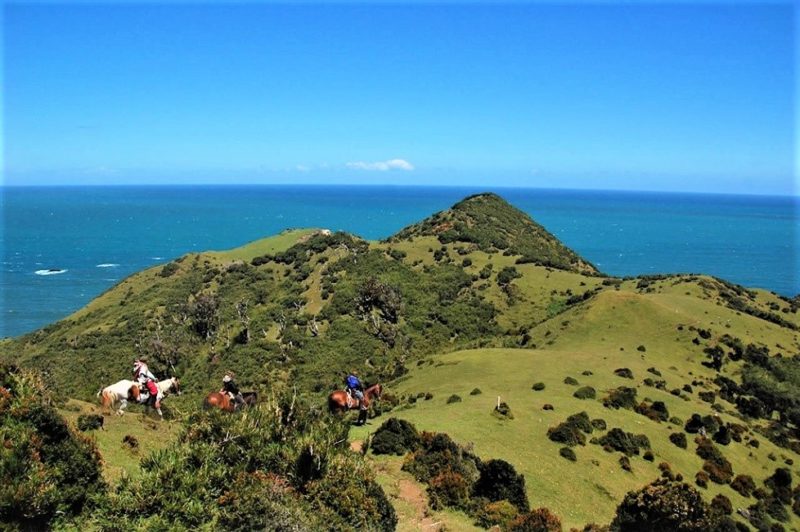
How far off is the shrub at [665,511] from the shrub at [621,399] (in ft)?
68.9

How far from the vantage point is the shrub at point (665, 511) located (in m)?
24.1

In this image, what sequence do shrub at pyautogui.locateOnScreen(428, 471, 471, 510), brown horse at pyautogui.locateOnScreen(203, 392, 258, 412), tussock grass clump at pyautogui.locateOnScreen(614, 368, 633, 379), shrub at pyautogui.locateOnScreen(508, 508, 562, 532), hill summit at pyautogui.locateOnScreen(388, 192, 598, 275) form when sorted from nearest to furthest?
1. shrub at pyautogui.locateOnScreen(508, 508, 562, 532)
2. shrub at pyautogui.locateOnScreen(428, 471, 471, 510)
3. brown horse at pyautogui.locateOnScreen(203, 392, 258, 412)
4. tussock grass clump at pyautogui.locateOnScreen(614, 368, 633, 379)
5. hill summit at pyautogui.locateOnScreen(388, 192, 598, 275)

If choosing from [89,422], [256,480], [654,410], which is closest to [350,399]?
[89,422]

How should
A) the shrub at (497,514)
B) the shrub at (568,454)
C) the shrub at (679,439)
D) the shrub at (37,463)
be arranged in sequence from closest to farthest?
the shrub at (37,463) < the shrub at (497,514) < the shrub at (568,454) < the shrub at (679,439)

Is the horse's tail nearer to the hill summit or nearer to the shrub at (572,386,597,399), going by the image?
the shrub at (572,386,597,399)

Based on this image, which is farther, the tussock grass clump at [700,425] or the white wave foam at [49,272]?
the white wave foam at [49,272]

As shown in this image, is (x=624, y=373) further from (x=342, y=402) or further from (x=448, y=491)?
(x=448, y=491)

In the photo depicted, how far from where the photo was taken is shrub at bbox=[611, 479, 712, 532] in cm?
2414

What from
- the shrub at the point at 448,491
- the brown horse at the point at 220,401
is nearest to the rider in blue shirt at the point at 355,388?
the brown horse at the point at 220,401

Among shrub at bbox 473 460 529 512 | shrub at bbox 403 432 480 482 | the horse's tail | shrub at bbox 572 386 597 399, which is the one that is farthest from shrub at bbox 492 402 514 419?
the horse's tail

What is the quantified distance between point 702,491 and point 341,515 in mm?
29094

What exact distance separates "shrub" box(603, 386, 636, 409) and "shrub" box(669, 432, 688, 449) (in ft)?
15.7

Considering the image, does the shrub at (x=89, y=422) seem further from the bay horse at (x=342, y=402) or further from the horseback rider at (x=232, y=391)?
the bay horse at (x=342, y=402)

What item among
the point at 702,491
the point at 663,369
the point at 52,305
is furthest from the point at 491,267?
the point at 52,305
